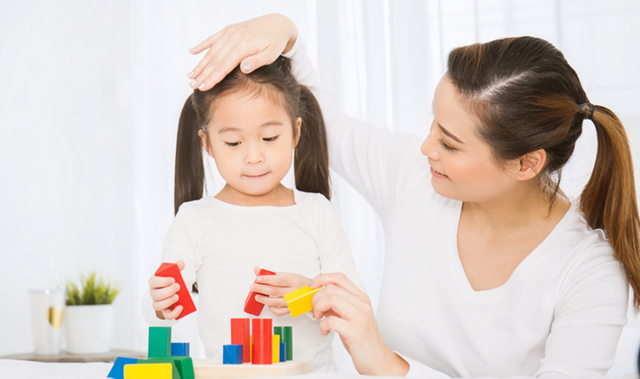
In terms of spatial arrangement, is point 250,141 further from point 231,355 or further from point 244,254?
point 231,355

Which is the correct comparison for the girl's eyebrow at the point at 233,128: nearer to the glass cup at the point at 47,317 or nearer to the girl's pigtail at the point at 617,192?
the girl's pigtail at the point at 617,192

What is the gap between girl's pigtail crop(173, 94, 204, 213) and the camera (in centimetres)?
133

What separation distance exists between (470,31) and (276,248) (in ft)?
4.54

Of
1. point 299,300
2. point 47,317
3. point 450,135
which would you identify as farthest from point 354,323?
point 47,317

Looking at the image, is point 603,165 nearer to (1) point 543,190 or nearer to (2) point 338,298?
(1) point 543,190

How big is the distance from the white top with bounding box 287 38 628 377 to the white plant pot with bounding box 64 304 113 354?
56.4 inches

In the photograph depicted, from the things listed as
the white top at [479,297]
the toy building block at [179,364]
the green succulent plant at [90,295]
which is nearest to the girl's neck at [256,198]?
the white top at [479,297]

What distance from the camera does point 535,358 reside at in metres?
1.08

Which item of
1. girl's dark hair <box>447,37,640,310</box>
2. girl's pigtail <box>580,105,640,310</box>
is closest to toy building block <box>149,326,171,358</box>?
girl's dark hair <box>447,37,640,310</box>

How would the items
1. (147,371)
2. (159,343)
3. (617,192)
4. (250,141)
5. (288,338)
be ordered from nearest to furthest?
1. (147,371)
2. (159,343)
3. (288,338)
4. (617,192)
5. (250,141)

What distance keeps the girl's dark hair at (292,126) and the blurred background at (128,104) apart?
873mm

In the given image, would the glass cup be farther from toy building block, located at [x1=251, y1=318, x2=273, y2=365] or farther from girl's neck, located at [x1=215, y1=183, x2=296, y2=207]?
toy building block, located at [x1=251, y1=318, x2=273, y2=365]

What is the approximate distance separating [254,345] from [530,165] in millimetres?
643

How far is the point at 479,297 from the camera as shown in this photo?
1104 millimetres
